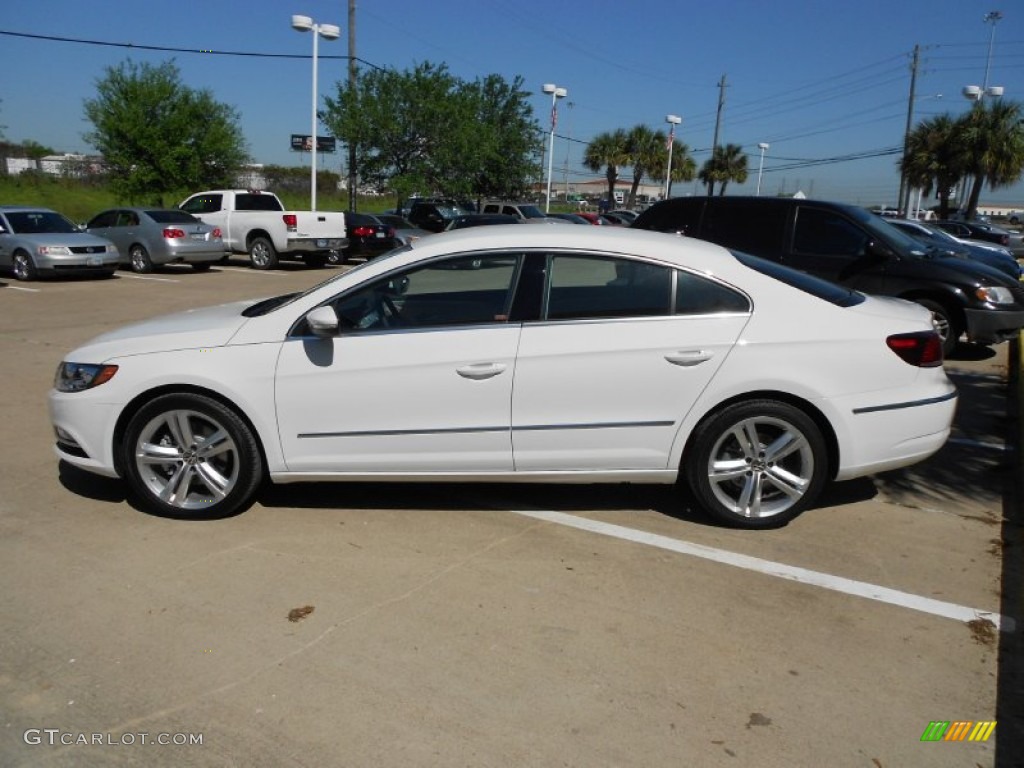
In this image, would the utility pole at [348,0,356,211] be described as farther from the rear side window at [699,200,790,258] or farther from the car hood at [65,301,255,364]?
the car hood at [65,301,255,364]

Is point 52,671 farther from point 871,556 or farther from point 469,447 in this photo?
point 871,556

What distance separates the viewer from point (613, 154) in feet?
204

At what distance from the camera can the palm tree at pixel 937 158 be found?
38.6 metres

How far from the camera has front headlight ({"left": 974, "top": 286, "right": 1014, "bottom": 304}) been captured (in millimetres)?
8656

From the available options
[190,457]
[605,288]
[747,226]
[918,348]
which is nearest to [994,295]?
Result: [747,226]

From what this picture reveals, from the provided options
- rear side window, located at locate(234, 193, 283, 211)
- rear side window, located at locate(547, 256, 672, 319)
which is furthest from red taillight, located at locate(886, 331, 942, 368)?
rear side window, located at locate(234, 193, 283, 211)

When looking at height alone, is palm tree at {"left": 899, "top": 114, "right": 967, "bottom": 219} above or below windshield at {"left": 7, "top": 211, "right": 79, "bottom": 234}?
above

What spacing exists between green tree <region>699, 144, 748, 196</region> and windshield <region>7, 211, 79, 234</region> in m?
53.6

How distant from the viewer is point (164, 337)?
4.46 meters

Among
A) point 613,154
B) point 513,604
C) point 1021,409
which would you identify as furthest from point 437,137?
point 613,154

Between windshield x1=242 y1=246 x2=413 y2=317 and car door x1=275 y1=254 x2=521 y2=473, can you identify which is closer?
car door x1=275 y1=254 x2=521 y2=473

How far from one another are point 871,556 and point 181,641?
3.33 meters

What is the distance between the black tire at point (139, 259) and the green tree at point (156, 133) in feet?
30.1

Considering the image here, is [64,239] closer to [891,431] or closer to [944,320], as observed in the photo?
[944,320]
